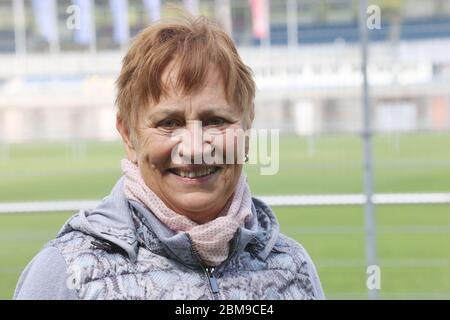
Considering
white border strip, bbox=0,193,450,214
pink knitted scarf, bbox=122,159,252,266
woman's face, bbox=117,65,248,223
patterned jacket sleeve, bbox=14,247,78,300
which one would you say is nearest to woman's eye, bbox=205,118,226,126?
woman's face, bbox=117,65,248,223

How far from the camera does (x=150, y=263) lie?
1.08 meters

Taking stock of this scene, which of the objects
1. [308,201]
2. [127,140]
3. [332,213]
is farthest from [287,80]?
[332,213]

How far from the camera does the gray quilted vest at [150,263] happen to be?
105cm

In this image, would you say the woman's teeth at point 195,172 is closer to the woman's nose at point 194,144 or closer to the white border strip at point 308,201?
the woman's nose at point 194,144

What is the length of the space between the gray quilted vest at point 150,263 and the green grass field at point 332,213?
7.15ft

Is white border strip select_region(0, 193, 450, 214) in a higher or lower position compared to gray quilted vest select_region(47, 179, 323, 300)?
lower

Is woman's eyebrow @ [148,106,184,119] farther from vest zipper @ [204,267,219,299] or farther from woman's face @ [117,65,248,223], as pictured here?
vest zipper @ [204,267,219,299]

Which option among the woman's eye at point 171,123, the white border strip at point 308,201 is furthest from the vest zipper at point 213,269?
the white border strip at point 308,201

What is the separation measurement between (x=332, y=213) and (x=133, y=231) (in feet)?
19.1

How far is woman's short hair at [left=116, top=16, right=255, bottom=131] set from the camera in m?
1.09

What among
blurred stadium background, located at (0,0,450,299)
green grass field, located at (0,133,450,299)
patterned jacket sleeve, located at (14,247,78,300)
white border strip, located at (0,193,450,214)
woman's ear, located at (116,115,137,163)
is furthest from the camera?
green grass field, located at (0,133,450,299)

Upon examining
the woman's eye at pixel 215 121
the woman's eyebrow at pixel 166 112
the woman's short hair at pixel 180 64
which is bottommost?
the woman's eye at pixel 215 121

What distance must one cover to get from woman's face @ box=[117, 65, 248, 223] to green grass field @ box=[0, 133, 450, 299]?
7.35ft

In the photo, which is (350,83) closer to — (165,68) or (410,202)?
(410,202)
